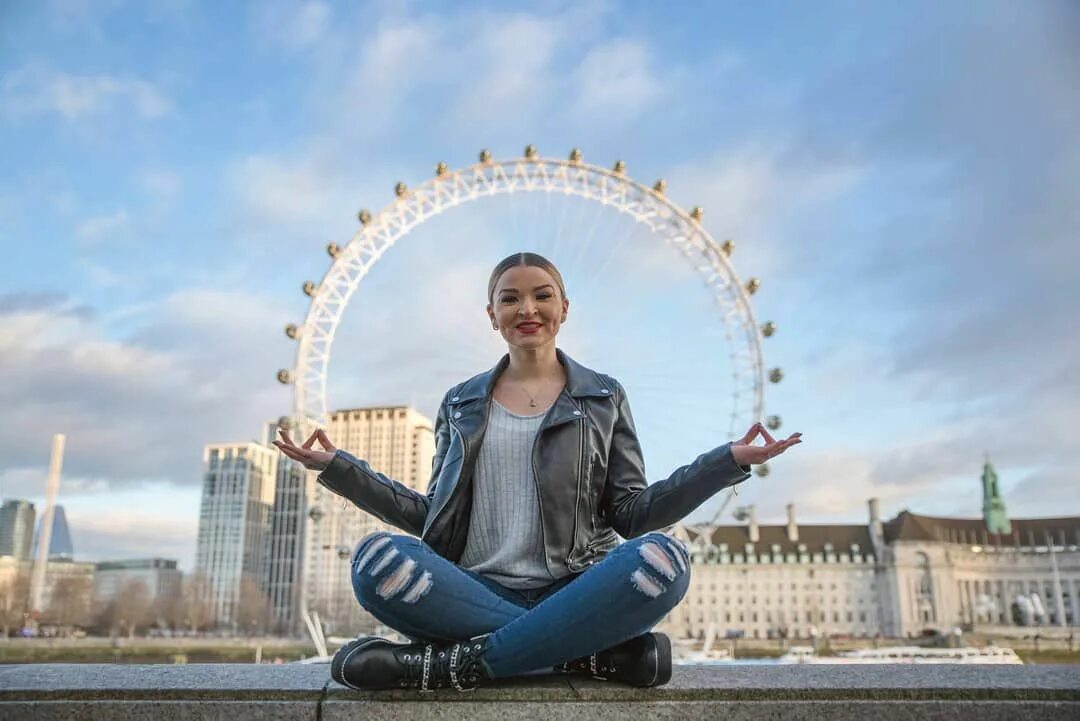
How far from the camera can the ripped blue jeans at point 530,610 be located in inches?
96.4

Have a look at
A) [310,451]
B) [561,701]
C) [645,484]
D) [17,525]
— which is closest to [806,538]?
[17,525]

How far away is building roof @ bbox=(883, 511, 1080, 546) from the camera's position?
275 ft

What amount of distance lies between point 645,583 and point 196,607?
251 feet

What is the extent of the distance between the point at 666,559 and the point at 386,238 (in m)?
21.2

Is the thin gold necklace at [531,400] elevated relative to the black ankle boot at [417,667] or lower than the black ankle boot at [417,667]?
elevated

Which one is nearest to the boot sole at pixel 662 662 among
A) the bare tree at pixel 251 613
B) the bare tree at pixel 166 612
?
the bare tree at pixel 251 613

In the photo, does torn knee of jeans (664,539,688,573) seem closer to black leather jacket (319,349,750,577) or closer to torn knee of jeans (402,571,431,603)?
black leather jacket (319,349,750,577)

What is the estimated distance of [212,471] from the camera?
4277 inches

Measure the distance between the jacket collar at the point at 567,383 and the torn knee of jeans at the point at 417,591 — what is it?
2.64 ft

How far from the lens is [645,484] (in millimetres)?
3100

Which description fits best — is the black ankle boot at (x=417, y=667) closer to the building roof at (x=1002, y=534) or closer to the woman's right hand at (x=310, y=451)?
the woman's right hand at (x=310, y=451)

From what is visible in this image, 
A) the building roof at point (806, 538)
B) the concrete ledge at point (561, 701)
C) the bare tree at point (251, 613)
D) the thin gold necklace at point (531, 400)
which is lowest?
the bare tree at point (251, 613)

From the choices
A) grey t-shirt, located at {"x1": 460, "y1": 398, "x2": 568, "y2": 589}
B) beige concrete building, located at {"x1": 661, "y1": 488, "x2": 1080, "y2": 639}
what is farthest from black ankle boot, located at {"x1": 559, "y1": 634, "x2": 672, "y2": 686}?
beige concrete building, located at {"x1": 661, "y1": 488, "x2": 1080, "y2": 639}

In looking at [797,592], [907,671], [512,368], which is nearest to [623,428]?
[512,368]
